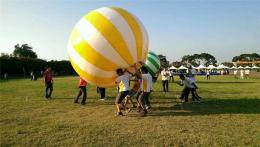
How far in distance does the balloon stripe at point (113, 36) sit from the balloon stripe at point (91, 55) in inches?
16.5

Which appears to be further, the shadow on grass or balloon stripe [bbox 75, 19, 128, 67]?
the shadow on grass

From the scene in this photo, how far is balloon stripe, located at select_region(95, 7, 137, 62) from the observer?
897 centimetres

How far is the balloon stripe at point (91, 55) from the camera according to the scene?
8922mm

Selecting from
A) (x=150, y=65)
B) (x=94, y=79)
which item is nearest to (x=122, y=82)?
(x=94, y=79)

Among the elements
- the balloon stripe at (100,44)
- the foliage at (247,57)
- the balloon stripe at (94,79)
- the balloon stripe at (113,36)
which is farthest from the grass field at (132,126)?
the foliage at (247,57)

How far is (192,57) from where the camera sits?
134m

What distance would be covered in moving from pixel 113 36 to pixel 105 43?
0.29 meters

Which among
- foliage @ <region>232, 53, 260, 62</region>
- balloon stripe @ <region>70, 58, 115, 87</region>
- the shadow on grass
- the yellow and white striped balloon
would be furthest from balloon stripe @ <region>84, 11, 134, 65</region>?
foliage @ <region>232, 53, 260, 62</region>

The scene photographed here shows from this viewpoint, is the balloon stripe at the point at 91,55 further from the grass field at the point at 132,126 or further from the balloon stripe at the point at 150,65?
the balloon stripe at the point at 150,65

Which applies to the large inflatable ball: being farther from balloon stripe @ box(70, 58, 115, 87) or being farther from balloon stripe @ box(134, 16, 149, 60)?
balloon stripe @ box(70, 58, 115, 87)

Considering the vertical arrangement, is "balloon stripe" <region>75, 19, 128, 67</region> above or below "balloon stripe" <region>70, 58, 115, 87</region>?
above

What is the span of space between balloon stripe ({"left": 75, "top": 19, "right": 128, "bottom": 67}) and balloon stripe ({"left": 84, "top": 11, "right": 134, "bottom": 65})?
0.32 ft

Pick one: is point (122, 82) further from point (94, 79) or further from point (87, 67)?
point (87, 67)

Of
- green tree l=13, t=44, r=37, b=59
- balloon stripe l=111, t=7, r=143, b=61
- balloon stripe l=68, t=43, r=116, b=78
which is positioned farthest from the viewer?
green tree l=13, t=44, r=37, b=59
